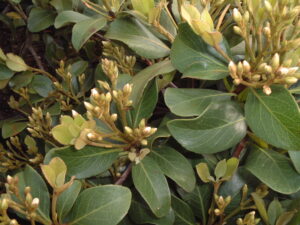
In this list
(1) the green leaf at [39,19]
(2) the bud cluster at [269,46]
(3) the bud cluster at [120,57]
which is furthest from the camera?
(1) the green leaf at [39,19]

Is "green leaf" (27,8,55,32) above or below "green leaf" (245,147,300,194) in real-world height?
above

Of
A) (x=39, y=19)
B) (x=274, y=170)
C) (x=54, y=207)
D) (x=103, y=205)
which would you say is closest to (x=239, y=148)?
(x=274, y=170)

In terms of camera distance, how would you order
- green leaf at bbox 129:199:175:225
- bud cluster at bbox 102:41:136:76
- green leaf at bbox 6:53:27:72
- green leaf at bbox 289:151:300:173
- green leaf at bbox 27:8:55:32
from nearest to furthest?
green leaf at bbox 289:151:300:173 < green leaf at bbox 129:199:175:225 < bud cluster at bbox 102:41:136:76 < green leaf at bbox 6:53:27:72 < green leaf at bbox 27:8:55:32

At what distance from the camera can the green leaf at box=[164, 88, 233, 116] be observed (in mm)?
951

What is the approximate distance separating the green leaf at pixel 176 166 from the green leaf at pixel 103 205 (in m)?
0.15

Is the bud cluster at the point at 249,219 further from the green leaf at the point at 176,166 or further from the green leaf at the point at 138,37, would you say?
the green leaf at the point at 138,37

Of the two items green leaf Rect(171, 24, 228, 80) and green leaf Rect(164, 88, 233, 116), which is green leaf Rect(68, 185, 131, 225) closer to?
green leaf Rect(164, 88, 233, 116)

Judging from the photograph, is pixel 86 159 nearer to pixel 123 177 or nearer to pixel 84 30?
pixel 123 177

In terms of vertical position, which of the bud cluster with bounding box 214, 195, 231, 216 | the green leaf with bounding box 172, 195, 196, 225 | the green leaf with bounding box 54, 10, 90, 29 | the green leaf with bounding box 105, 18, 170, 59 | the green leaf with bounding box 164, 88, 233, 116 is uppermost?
the green leaf with bounding box 105, 18, 170, 59

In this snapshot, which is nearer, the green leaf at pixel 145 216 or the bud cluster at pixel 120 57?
the green leaf at pixel 145 216

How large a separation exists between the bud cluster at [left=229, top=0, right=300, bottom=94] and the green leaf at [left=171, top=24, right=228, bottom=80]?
81 mm

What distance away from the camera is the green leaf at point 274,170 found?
0.95m

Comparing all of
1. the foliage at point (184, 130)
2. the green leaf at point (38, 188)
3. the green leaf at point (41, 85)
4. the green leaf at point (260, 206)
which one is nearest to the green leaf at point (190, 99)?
the foliage at point (184, 130)

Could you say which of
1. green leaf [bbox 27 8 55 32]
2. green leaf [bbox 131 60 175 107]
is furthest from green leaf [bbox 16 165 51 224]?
green leaf [bbox 27 8 55 32]
